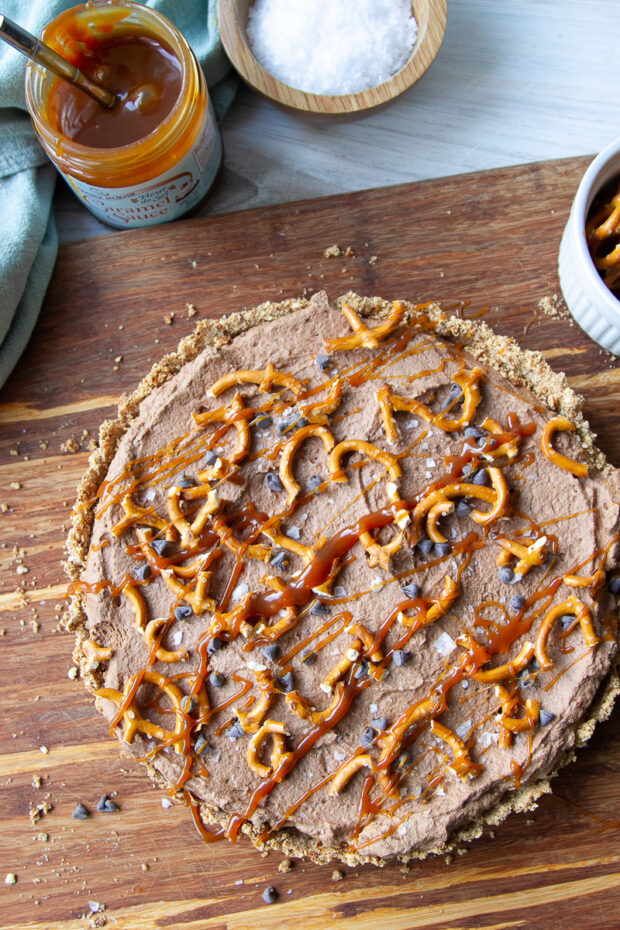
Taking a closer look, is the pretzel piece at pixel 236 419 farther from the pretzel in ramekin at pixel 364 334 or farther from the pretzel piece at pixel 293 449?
the pretzel in ramekin at pixel 364 334

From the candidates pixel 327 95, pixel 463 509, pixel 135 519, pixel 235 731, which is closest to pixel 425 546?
pixel 463 509

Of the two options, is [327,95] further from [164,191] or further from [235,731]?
[235,731]

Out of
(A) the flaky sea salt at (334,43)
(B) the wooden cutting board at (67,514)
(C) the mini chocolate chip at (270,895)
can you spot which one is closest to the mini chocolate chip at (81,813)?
(B) the wooden cutting board at (67,514)

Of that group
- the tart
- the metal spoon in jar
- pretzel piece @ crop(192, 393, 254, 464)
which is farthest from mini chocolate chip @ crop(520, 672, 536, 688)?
the metal spoon in jar


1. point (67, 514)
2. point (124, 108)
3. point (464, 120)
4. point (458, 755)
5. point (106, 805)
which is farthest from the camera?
point (464, 120)

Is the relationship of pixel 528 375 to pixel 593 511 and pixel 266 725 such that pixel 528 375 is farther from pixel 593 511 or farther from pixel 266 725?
pixel 266 725

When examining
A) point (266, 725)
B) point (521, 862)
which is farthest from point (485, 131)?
point (521, 862)

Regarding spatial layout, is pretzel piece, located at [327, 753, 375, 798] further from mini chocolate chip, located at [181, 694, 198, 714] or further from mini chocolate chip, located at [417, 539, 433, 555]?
mini chocolate chip, located at [417, 539, 433, 555]
